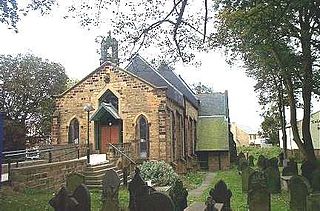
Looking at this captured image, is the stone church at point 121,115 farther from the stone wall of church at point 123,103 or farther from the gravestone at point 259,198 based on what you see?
the gravestone at point 259,198

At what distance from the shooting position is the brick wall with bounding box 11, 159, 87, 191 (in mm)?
13797

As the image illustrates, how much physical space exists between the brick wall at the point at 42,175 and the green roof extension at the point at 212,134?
908 inches

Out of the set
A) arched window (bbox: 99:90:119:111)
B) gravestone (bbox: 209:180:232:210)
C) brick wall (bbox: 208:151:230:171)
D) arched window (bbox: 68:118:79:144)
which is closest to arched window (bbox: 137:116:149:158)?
arched window (bbox: 99:90:119:111)

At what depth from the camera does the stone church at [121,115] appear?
28.3 m

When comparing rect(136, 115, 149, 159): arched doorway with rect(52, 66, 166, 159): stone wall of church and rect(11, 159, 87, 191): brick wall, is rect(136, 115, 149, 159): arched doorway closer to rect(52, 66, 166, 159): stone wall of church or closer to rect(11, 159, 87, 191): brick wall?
rect(52, 66, 166, 159): stone wall of church

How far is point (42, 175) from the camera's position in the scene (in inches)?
602

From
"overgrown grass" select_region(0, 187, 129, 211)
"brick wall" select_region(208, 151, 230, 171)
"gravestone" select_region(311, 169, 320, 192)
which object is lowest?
"brick wall" select_region(208, 151, 230, 171)

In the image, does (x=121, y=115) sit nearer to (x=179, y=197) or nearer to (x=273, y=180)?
(x=273, y=180)

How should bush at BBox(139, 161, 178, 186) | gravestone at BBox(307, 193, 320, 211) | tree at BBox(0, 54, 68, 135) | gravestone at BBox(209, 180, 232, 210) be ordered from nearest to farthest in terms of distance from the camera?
gravestone at BBox(307, 193, 320, 211) < gravestone at BBox(209, 180, 232, 210) < bush at BBox(139, 161, 178, 186) < tree at BBox(0, 54, 68, 135)

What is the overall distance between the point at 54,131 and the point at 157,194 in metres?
24.5

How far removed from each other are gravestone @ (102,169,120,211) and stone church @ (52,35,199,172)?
1786 centimetres

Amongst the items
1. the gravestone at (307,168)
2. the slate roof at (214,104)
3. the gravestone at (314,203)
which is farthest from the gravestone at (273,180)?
the slate roof at (214,104)

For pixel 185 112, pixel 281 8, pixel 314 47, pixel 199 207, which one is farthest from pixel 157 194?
pixel 185 112

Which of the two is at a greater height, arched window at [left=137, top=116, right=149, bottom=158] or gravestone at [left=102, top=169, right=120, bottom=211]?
arched window at [left=137, top=116, right=149, bottom=158]
